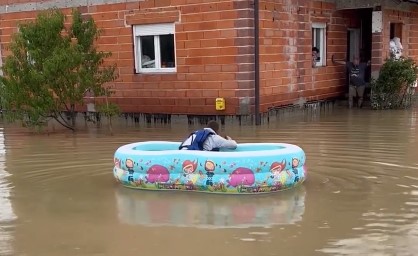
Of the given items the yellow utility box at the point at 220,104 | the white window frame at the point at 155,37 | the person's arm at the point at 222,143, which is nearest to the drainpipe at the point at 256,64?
the yellow utility box at the point at 220,104

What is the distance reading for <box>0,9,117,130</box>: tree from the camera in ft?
40.6

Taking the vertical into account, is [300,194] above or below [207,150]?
below

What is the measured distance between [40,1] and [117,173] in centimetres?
→ 987

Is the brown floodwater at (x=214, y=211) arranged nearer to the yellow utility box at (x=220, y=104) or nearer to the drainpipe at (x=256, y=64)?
the drainpipe at (x=256, y=64)

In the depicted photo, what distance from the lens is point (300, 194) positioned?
6.86 meters

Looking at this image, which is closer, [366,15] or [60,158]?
[60,158]

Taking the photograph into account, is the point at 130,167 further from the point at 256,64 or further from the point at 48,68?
the point at 256,64

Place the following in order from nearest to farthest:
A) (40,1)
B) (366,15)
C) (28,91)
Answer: (28,91) → (40,1) → (366,15)


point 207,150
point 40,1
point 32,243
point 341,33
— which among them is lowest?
point 32,243

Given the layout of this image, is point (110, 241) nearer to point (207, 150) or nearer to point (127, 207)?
point (127, 207)

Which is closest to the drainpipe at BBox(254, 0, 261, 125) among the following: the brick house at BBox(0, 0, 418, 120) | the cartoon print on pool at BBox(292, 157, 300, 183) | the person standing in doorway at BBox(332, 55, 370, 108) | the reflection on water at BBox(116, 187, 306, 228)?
the brick house at BBox(0, 0, 418, 120)

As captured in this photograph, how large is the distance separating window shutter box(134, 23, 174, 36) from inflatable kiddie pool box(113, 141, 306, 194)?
6898 millimetres

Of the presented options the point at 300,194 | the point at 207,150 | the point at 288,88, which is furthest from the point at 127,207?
the point at 288,88

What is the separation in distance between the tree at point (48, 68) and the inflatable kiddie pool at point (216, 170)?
5.85 m
